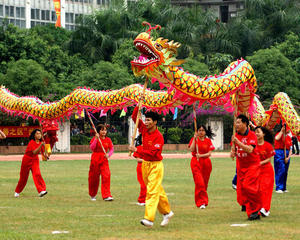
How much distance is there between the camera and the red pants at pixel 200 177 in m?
12.2

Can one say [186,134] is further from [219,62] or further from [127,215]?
[127,215]

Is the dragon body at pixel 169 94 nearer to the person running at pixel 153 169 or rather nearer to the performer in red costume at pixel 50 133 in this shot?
the performer in red costume at pixel 50 133

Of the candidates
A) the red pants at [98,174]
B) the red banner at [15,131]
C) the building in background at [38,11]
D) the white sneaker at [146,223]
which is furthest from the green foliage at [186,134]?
the building in background at [38,11]

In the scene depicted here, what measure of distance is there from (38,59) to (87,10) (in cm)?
3579

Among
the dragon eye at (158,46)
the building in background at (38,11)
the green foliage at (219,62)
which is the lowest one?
the dragon eye at (158,46)

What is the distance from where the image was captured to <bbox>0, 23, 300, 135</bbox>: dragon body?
38.9 feet

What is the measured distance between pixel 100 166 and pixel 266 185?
4378 millimetres

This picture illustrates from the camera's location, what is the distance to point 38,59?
142 ft

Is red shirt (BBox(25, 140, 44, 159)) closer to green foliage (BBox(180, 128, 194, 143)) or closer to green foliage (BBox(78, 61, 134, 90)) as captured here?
green foliage (BBox(78, 61, 134, 90))

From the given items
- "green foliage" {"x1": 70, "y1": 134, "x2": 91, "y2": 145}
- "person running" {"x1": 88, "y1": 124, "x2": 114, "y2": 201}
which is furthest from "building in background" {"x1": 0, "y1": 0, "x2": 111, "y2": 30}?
"person running" {"x1": 88, "y1": 124, "x2": 114, "y2": 201}

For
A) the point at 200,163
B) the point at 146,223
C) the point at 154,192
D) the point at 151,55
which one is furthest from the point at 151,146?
the point at 200,163

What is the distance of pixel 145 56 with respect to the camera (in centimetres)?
1180

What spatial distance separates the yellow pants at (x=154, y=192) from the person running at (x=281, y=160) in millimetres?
5960

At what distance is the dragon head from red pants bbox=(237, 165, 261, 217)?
7.95 feet
